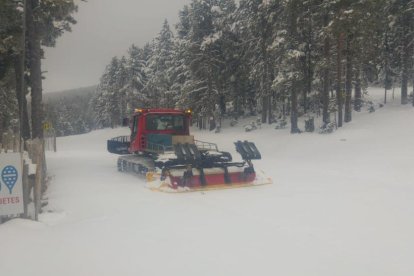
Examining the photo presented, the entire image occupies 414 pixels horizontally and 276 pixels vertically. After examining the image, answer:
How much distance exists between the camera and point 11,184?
830 centimetres

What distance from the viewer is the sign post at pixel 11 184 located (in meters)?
8.16

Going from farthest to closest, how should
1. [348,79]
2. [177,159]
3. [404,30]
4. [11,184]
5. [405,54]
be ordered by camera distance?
[405,54], [404,30], [348,79], [177,159], [11,184]

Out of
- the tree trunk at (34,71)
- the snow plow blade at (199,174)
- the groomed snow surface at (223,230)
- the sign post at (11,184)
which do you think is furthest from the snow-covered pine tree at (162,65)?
the sign post at (11,184)

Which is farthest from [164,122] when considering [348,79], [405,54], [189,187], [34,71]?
[405,54]

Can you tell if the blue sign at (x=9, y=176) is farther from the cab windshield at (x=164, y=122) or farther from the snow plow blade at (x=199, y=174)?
the cab windshield at (x=164, y=122)

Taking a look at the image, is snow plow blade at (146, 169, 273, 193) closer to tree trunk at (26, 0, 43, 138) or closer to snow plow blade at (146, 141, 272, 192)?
snow plow blade at (146, 141, 272, 192)

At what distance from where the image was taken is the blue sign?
8.26m

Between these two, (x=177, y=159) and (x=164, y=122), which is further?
(x=164, y=122)

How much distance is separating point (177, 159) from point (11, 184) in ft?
19.4

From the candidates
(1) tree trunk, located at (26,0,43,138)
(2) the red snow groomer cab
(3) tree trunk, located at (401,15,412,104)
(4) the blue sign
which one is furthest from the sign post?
(3) tree trunk, located at (401,15,412,104)

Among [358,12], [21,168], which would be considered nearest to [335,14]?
[358,12]

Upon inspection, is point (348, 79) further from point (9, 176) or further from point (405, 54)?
point (9, 176)

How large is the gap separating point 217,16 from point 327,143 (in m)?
21.4

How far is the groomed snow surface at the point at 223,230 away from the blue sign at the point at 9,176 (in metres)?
0.74
